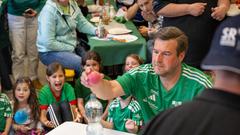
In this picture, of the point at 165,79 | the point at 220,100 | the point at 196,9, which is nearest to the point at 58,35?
the point at 196,9

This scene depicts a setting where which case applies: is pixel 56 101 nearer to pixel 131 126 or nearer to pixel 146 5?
pixel 131 126

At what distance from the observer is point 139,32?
15.2ft

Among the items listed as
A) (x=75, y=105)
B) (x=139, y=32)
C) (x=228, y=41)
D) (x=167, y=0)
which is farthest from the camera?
(x=139, y=32)

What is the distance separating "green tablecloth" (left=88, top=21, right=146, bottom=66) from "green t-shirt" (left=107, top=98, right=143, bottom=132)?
1.13 meters

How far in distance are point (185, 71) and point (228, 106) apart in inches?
53.4

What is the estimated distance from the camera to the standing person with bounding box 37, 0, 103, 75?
4168 millimetres

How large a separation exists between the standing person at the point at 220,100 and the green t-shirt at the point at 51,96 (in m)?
2.47

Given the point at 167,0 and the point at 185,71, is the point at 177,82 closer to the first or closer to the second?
the point at 185,71

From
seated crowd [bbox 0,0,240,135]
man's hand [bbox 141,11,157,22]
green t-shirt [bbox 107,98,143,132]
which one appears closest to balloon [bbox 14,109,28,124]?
seated crowd [bbox 0,0,240,135]

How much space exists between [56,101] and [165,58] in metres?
1.40

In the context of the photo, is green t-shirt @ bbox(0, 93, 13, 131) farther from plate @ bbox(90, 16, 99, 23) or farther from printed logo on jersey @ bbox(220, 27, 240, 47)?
printed logo on jersey @ bbox(220, 27, 240, 47)

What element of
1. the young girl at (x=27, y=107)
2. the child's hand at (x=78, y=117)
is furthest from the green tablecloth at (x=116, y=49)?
the young girl at (x=27, y=107)

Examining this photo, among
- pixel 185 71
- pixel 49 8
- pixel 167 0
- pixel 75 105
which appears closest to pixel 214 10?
pixel 167 0

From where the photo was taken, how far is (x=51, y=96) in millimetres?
3627
